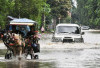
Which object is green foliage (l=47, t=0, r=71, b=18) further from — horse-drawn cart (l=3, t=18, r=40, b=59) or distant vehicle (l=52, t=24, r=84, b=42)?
horse-drawn cart (l=3, t=18, r=40, b=59)

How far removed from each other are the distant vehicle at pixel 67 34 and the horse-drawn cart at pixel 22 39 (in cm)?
1062

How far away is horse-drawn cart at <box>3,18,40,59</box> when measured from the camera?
18875mm

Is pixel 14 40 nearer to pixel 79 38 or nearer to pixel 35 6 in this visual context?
pixel 79 38

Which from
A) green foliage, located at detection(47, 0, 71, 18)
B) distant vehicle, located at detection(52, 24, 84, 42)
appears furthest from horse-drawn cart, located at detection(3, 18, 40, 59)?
green foliage, located at detection(47, 0, 71, 18)

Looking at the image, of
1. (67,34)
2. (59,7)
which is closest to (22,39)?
(67,34)

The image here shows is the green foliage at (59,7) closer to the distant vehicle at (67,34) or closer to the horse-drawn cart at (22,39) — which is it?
the distant vehicle at (67,34)

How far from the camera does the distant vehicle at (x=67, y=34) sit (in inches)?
1278

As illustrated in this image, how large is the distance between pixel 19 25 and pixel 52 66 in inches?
246

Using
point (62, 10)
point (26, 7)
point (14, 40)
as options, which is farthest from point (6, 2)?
point (62, 10)

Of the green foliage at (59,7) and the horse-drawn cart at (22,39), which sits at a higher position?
the horse-drawn cart at (22,39)

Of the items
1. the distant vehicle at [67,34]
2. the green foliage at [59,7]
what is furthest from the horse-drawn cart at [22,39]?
the green foliage at [59,7]

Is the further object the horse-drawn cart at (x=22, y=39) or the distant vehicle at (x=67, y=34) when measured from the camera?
the distant vehicle at (x=67, y=34)

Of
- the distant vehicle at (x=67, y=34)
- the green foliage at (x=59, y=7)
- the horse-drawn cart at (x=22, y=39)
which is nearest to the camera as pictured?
the horse-drawn cart at (x=22, y=39)

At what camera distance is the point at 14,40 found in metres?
18.8
